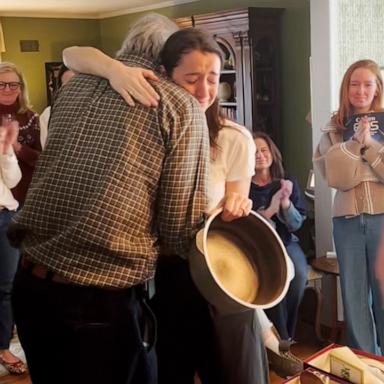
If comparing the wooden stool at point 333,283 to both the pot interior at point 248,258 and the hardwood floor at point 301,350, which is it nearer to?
the hardwood floor at point 301,350

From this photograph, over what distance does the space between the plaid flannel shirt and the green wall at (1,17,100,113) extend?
5.12 metres

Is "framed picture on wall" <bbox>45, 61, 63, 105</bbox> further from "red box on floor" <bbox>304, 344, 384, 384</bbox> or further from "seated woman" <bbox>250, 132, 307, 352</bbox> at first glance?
"red box on floor" <bbox>304, 344, 384, 384</bbox>

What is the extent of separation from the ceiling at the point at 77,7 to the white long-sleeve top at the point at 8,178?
2919 millimetres

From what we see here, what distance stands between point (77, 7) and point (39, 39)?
2.25ft

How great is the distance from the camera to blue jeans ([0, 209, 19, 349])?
2656mm

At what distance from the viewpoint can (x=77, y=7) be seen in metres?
5.64

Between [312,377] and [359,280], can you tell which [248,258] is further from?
[359,280]

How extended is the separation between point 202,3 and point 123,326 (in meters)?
4.22

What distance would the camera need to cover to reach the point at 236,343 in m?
1.35

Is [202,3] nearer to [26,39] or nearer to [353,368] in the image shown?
[26,39]

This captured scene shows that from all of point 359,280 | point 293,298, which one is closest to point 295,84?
point 293,298

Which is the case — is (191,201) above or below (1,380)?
above

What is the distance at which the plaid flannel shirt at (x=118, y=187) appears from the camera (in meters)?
1.14

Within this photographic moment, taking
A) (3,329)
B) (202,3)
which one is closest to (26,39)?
(202,3)
